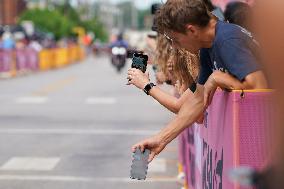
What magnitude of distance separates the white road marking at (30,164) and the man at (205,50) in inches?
244

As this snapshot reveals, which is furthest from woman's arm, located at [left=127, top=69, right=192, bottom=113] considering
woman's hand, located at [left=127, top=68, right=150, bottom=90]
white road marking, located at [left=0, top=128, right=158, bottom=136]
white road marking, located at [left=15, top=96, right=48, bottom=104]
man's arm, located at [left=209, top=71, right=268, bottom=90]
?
white road marking, located at [left=15, top=96, right=48, bottom=104]

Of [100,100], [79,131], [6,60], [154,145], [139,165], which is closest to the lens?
[139,165]

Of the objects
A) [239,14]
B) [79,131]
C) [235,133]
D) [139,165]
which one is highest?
[239,14]

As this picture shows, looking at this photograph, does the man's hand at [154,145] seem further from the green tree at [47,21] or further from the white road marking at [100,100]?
the green tree at [47,21]

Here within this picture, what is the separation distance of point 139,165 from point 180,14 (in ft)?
2.57

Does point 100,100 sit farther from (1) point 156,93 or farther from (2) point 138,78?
(2) point 138,78

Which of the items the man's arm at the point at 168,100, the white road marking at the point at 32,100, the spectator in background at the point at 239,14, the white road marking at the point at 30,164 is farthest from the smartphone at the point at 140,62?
the white road marking at the point at 32,100

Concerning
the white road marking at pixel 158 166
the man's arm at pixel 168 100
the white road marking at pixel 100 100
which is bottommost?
the white road marking at pixel 100 100

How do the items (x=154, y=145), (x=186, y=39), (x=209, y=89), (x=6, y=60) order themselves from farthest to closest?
(x=6, y=60) → (x=209, y=89) → (x=154, y=145) → (x=186, y=39)

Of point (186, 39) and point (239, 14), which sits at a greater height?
point (186, 39)

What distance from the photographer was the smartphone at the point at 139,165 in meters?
4.06

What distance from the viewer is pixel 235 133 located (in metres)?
4.27

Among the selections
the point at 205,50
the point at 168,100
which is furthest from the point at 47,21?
the point at 205,50

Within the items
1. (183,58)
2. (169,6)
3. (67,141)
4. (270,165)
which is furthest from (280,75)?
(67,141)
